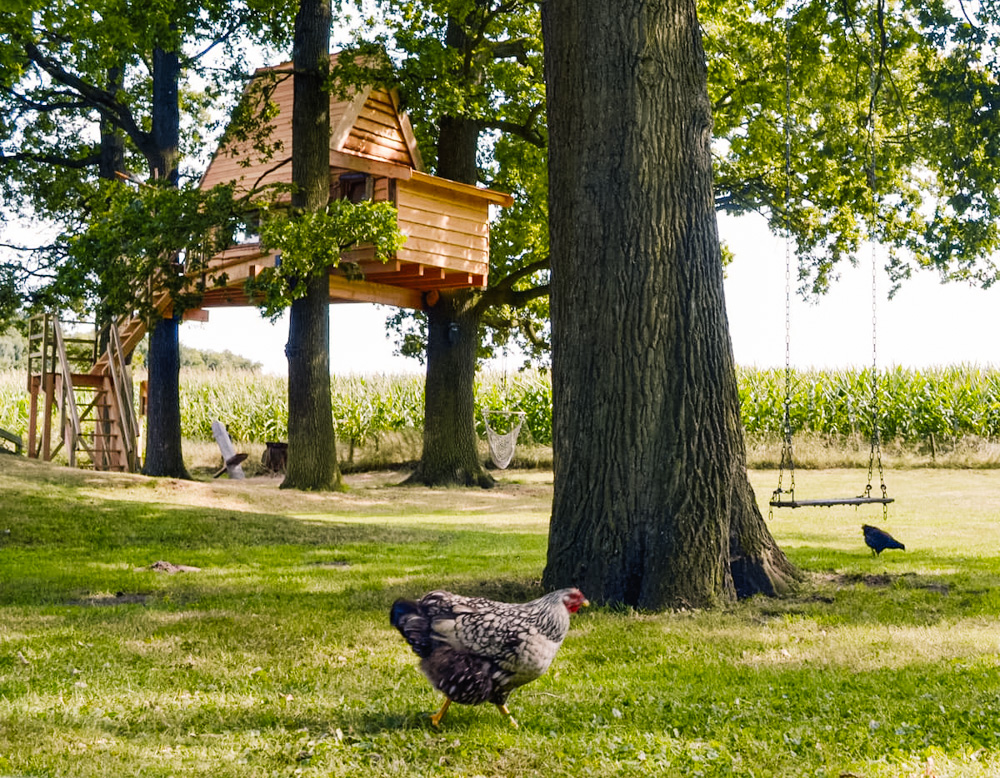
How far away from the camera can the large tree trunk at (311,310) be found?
20.7 m

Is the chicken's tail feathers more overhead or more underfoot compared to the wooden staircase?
more underfoot

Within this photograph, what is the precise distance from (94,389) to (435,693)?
20.5 meters

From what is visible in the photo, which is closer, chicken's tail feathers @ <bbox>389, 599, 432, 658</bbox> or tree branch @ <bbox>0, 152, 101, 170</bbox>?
chicken's tail feathers @ <bbox>389, 599, 432, 658</bbox>

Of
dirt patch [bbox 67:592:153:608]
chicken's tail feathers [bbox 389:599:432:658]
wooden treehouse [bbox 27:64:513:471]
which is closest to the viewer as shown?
chicken's tail feathers [bbox 389:599:432:658]

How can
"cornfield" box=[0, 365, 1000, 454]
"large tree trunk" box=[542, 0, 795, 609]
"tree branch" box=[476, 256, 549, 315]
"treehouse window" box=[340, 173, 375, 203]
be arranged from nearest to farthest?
"large tree trunk" box=[542, 0, 795, 609], "treehouse window" box=[340, 173, 375, 203], "tree branch" box=[476, 256, 549, 315], "cornfield" box=[0, 365, 1000, 454]

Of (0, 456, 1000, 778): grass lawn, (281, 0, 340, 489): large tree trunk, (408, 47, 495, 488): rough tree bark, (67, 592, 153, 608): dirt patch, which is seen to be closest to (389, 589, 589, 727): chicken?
(0, 456, 1000, 778): grass lawn

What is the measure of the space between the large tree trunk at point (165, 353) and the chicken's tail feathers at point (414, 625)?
17.4 m

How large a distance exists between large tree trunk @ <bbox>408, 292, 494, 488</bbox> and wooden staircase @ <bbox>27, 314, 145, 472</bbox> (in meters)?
6.48

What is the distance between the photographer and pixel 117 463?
2342cm

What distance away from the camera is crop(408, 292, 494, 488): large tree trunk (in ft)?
79.9

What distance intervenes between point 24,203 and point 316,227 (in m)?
11.1

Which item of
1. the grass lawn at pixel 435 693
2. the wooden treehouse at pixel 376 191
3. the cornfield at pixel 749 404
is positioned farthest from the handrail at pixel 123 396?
the cornfield at pixel 749 404

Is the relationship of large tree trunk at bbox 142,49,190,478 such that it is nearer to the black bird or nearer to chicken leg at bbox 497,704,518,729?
the black bird

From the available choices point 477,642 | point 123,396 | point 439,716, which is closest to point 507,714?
point 439,716
